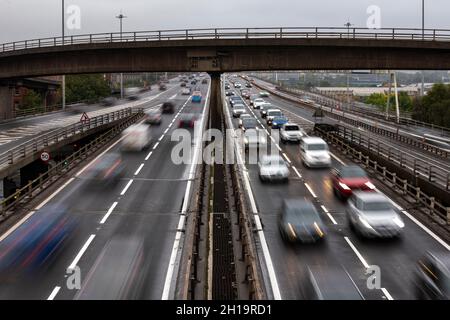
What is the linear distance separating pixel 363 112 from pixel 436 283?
84.2 m

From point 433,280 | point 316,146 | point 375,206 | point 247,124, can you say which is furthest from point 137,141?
point 433,280

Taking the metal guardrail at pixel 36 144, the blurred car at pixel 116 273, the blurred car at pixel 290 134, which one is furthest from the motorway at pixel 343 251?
the blurred car at pixel 290 134

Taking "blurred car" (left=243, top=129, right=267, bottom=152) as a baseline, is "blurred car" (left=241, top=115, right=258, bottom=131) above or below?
above

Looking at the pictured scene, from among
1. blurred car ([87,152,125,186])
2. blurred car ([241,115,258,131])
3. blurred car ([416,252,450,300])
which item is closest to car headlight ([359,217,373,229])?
blurred car ([416,252,450,300])

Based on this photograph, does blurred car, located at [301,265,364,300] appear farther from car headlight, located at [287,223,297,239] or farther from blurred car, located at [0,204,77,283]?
blurred car, located at [0,204,77,283]

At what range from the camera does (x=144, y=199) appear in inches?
1166

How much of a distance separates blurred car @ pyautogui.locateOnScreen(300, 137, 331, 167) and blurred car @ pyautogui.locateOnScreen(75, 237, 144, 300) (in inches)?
719

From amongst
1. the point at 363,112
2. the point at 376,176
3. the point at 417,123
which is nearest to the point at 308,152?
the point at 376,176

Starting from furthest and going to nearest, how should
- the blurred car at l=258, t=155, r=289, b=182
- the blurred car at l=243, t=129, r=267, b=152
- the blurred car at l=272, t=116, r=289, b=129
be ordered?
1. the blurred car at l=272, t=116, r=289, b=129
2. the blurred car at l=243, t=129, r=267, b=152
3. the blurred car at l=258, t=155, r=289, b=182

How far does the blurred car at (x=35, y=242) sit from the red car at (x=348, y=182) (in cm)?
1379

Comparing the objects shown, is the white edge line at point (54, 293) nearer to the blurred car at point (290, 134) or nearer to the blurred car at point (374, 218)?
the blurred car at point (374, 218)

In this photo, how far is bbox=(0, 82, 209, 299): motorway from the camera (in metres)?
17.5

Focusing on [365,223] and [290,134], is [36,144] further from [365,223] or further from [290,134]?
[365,223]

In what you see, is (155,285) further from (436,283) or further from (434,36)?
(434,36)
